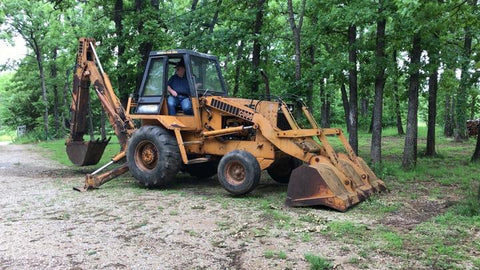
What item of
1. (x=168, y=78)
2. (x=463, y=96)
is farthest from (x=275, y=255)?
(x=463, y=96)

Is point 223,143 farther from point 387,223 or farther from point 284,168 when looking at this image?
point 387,223

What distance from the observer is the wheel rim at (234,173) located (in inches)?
328

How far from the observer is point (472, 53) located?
42.4 ft

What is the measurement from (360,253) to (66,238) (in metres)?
3.65

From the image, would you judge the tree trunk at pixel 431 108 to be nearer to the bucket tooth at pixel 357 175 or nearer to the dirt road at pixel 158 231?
the bucket tooth at pixel 357 175

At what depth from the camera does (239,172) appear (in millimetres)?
8359

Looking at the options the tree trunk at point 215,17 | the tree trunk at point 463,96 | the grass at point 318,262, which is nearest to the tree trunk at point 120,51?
the tree trunk at point 215,17

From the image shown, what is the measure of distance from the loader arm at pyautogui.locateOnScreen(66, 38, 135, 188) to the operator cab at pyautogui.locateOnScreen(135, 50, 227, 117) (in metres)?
0.93

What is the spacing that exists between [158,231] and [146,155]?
3.74 m

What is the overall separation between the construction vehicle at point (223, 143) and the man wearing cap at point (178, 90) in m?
0.12

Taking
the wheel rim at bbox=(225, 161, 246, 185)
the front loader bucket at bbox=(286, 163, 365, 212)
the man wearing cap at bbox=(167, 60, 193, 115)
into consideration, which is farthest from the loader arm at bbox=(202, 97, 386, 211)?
the wheel rim at bbox=(225, 161, 246, 185)

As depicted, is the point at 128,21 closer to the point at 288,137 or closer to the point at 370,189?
the point at 288,137

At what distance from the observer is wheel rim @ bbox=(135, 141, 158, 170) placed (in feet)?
31.0

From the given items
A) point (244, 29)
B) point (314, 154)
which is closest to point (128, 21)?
point (244, 29)
